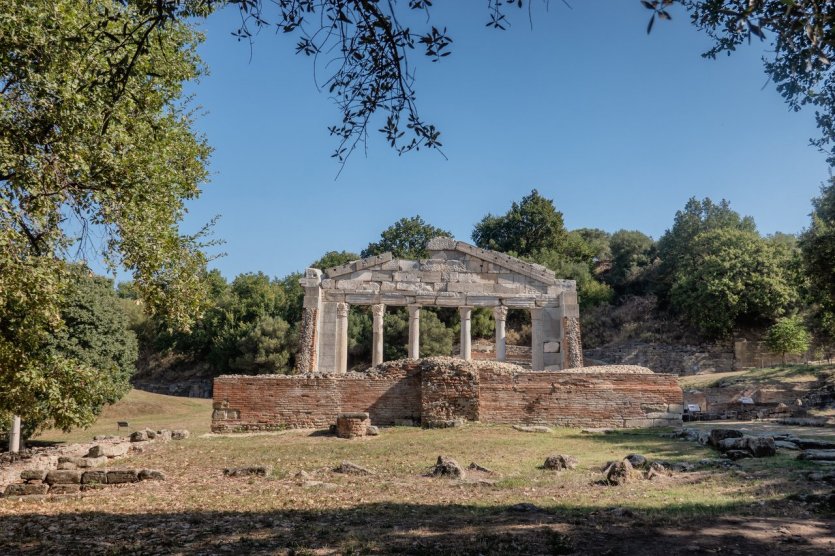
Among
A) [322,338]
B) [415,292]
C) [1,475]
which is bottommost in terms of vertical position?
[1,475]

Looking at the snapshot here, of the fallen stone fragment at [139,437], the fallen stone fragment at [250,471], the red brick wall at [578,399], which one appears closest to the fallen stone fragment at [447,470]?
the fallen stone fragment at [250,471]

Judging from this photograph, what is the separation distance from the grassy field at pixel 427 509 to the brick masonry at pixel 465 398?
3946 mm

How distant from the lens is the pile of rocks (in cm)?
1130

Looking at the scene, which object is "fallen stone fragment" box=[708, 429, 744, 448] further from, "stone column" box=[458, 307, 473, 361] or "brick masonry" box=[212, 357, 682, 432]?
"stone column" box=[458, 307, 473, 361]

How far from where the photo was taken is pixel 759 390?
29234 millimetres

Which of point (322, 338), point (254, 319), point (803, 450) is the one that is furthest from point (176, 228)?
point (254, 319)

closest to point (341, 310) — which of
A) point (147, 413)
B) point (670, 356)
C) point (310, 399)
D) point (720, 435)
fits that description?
point (310, 399)

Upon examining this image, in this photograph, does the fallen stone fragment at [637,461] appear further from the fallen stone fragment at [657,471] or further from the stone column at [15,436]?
the stone column at [15,436]

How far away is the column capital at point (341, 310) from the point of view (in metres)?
28.7

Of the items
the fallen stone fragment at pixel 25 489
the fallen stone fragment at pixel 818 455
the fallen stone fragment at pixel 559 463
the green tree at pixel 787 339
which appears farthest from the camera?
the green tree at pixel 787 339

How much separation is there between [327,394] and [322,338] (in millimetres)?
9631

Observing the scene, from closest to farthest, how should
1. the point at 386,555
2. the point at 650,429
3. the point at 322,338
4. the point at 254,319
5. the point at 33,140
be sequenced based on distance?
1. the point at 386,555
2. the point at 33,140
3. the point at 650,429
4. the point at 322,338
5. the point at 254,319

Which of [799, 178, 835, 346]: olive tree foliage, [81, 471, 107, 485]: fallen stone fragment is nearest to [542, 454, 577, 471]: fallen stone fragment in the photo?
[81, 471, 107, 485]: fallen stone fragment

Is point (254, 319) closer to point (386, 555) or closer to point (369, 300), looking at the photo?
point (369, 300)
